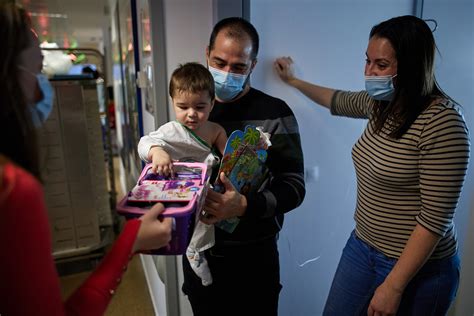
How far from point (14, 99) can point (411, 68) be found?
3.45 feet

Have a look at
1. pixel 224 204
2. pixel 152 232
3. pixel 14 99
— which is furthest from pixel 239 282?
pixel 14 99

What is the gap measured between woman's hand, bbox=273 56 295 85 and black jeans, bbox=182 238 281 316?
715 mm

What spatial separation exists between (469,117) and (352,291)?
1.28m

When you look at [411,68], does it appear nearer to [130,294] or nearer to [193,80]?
[193,80]

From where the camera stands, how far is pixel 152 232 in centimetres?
68

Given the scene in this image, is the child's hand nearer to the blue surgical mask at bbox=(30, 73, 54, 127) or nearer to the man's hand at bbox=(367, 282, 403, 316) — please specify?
the blue surgical mask at bbox=(30, 73, 54, 127)

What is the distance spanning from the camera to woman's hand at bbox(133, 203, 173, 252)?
675mm

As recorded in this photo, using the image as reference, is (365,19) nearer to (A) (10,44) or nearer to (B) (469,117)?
(B) (469,117)

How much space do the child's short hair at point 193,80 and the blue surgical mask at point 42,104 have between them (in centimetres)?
47

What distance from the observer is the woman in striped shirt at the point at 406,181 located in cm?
101

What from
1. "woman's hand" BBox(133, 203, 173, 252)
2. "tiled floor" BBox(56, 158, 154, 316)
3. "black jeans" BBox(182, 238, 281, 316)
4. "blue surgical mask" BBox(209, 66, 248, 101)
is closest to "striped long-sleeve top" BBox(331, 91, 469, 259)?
"black jeans" BBox(182, 238, 281, 316)

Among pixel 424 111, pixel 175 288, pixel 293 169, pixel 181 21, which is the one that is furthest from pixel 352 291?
pixel 181 21

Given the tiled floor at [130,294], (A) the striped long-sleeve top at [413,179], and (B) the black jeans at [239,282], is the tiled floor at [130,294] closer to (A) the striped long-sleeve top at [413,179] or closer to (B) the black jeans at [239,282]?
(B) the black jeans at [239,282]

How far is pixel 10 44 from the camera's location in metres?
0.52
